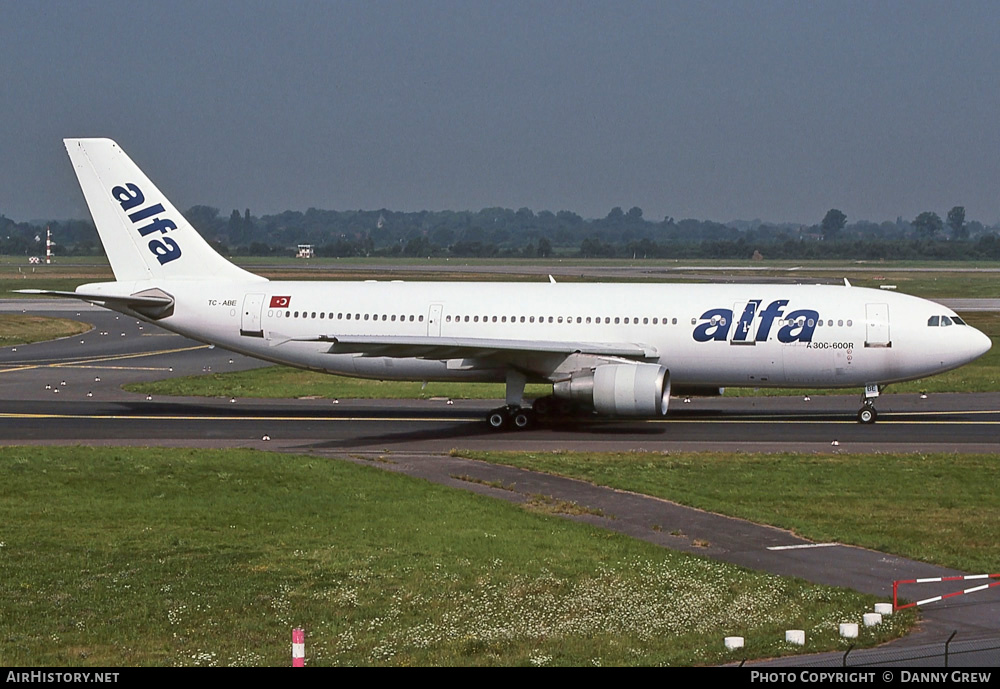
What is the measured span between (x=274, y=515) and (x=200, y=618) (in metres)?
6.91

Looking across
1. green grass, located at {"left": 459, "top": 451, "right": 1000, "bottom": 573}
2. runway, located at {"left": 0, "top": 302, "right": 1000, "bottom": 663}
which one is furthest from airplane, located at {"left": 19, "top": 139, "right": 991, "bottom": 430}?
green grass, located at {"left": 459, "top": 451, "right": 1000, "bottom": 573}

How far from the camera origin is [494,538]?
21562 millimetres

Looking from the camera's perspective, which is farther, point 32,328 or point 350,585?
point 32,328

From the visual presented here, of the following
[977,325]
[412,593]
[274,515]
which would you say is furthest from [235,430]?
[977,325]

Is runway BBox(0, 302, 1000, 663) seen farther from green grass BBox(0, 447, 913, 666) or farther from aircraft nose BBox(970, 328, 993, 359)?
aircraft nose BBox(970, 328, 993, 359)

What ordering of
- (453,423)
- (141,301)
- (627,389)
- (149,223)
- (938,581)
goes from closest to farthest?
(938,581)
(627,389)
(453,423)
(141,301)
(149,223)

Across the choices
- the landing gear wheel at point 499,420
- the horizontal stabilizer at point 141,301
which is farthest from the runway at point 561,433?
the horizontal stabilizer at point 141,301

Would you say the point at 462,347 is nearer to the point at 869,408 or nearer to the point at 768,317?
the point at 768,317

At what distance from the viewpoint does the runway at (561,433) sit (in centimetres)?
2161

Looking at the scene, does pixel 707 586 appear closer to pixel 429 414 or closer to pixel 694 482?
pixel 694 482

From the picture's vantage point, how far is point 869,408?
36688mm

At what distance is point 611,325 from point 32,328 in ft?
149

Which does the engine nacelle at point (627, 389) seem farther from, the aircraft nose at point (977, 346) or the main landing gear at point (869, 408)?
the aircraft nose at point (977, 346)

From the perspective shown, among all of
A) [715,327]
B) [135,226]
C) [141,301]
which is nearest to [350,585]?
[715,327]
